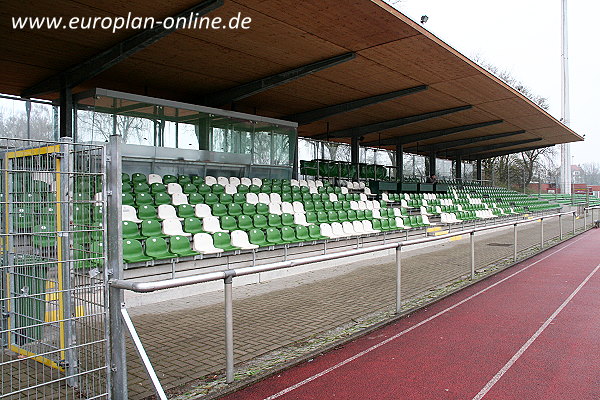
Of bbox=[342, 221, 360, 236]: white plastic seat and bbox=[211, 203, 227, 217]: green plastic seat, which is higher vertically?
bbox=[211, 203, 227, 217]: green plastic seat

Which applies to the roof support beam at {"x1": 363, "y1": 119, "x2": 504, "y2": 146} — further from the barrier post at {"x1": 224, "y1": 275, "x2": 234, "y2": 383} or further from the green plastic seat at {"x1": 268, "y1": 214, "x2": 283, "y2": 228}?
the barrier post at {"x1": 224, "y1": 275, "x2": 234, "y2": 383}

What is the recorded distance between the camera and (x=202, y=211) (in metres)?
9.90

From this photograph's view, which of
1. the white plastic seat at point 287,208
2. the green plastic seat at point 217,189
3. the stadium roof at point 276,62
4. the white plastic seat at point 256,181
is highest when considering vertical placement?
the stadium roof at point 276,62

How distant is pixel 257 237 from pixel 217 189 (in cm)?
282

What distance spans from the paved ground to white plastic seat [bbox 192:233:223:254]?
874 millimetres

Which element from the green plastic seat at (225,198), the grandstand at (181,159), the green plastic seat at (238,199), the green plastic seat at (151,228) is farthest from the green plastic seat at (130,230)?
the green plastic seat at (238,199)

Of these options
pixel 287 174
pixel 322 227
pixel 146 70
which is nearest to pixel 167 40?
pixel 146 70

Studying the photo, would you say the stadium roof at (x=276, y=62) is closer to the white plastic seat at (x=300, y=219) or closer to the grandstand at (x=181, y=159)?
the grandstand at (x=181, y=159)

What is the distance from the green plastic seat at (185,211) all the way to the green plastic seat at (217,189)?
199 centimetres

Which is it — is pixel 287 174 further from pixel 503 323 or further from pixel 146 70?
pixel 503 323

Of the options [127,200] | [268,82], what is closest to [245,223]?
[127,200]

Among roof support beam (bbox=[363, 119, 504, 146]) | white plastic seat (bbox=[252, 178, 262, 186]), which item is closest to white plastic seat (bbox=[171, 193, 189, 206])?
white plastic seat (bbox=[252, 178, 262, 186])

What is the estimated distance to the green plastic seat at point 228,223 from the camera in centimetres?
966

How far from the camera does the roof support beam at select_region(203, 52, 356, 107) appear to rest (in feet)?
37.1
